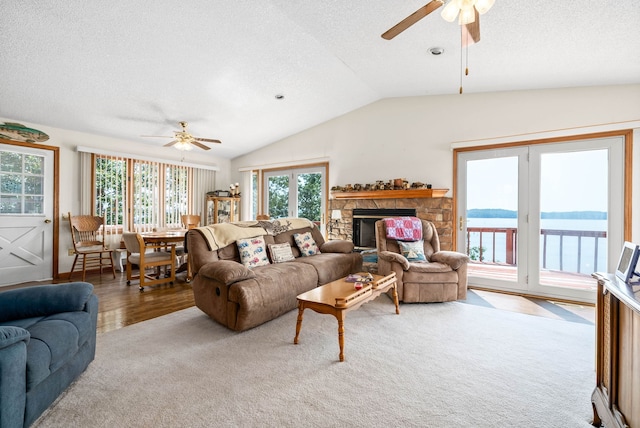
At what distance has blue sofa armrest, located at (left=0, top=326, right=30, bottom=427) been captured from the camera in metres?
1.23

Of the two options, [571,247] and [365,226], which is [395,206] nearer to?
[365,226]

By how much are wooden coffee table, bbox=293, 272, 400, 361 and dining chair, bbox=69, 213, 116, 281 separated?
3859mm

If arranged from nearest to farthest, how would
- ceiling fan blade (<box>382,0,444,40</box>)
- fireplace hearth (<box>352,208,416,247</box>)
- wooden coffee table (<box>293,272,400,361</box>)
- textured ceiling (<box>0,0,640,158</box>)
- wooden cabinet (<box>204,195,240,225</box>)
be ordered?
1. ceiling fan blade (<box>382,0,444,40</box>)
2. wooden coffee table (<box>293,272,400,361</box>)
3. textured ceiling (<box>0,0,640,158</box>)
4. fireplace hearth (<box>352,208,416,247</box>)
5. wooden cabinet (<box>204,195,240,225</box>)

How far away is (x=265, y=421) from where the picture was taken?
1559 millimetres

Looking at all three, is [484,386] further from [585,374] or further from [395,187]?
[395,187]

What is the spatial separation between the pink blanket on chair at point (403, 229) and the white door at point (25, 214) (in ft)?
16.7

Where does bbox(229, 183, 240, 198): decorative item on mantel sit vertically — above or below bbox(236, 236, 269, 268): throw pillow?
above

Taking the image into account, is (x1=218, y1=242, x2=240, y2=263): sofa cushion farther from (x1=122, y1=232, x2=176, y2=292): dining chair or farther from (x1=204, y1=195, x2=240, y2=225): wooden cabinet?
(x1=204, y1=195, x2=240, y2=225): wooden cabinet

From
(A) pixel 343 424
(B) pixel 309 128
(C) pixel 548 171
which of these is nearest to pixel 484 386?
(A) pixel 343 424

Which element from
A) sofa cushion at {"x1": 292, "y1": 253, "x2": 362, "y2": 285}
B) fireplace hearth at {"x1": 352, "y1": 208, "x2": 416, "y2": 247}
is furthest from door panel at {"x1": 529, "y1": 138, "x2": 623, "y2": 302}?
sofa cushion at {"x1": 292, "y1": 253, "x2": 362, "y2": 285}

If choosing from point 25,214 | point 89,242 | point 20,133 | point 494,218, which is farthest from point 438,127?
point 25,214

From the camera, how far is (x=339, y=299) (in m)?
2.26

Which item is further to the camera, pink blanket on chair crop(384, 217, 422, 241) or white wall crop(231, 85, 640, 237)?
pink blanket on chair crop(384, 217, 422, 241)

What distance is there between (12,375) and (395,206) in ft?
14.6
